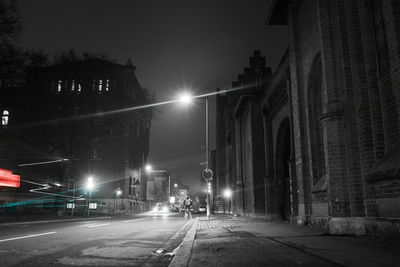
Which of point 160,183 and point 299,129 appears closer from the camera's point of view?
point 299,129

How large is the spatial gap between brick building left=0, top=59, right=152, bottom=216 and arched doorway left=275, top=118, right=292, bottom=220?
18922 millimetres

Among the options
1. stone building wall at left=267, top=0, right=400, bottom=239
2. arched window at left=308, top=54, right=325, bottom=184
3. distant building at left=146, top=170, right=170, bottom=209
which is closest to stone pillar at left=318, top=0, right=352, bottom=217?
stone building wall at left=267, top=0, right=400, bottom=239

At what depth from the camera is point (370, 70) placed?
30.2ft

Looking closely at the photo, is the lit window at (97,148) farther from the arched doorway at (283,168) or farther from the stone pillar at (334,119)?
the stone pillar at (334,119)

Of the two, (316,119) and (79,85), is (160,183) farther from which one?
(316,119)

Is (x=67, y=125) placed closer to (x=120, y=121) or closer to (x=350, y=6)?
(x=120, y=121)

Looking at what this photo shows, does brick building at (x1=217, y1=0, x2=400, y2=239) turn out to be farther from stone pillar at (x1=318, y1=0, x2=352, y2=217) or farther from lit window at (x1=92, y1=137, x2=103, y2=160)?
lit window at (x1=92, y1=137, x2=103, y2=160)

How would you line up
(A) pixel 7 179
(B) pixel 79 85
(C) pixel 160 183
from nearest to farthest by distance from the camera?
1. (A) pixel 7 179
2. (B) pixel 79 85
3. (C) pixel 160 183

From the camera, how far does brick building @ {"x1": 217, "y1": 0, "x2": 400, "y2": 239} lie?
27.1 ft

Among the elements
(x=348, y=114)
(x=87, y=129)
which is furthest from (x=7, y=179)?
(x=348, y=114)

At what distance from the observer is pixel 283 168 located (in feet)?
73.2

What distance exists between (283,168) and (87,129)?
2899 cm

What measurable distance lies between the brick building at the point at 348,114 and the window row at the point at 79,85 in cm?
3945

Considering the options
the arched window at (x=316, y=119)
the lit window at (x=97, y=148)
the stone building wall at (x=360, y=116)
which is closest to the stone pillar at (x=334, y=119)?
the stone building wall at (x=360, y=116)
